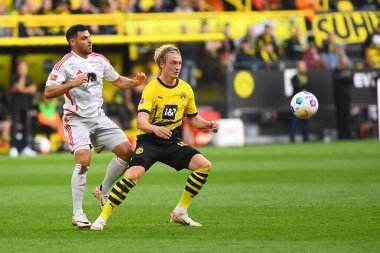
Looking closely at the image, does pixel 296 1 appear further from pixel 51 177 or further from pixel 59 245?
pixel 59 245

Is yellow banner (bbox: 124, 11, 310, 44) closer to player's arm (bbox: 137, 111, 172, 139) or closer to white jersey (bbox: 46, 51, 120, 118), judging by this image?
white jersey (bbox: 46, 51, 120, 118)

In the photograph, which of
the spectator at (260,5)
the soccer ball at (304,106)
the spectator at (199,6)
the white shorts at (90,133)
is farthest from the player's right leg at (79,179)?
the spectator at (260,5)

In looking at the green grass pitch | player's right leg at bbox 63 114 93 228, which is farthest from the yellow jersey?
the green grass pitch

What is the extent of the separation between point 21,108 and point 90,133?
13.3m

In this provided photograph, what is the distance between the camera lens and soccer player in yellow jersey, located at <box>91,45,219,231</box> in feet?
32.0

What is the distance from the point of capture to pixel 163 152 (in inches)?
391

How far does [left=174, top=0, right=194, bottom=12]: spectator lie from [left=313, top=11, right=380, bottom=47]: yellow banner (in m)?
3.73

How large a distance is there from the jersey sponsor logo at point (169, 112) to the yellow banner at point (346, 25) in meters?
19.5

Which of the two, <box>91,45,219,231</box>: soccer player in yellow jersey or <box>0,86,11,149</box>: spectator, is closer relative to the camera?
<box>91,45,219,231</box>: soccer player in yellow jersey

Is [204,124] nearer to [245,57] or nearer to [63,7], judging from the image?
[245,57]

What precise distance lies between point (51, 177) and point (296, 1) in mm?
15002

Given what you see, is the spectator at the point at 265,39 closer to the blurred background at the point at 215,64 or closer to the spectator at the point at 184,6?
the blurred background at the point at 215,64

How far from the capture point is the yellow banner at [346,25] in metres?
29.0

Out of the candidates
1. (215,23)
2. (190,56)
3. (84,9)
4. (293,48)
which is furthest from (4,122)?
(293,48)
